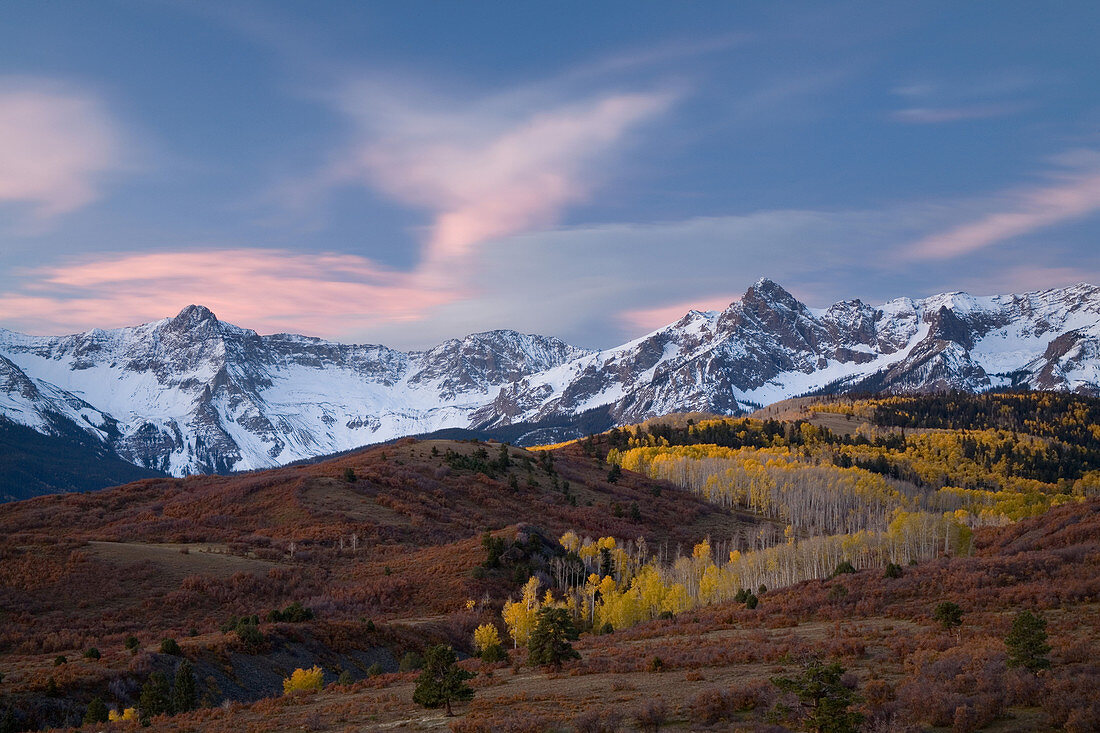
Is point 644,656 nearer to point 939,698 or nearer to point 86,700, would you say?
point 939,698

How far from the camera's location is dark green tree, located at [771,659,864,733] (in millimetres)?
17625

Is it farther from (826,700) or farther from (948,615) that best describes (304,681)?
(948,615)

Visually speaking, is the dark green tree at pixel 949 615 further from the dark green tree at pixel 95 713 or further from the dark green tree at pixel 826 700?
the dark green tree at pixel 95 713

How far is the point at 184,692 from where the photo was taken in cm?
3853

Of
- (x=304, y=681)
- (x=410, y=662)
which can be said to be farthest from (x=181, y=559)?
(x=304, y=681)

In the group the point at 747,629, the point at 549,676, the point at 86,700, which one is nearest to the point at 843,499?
the point at 747,629

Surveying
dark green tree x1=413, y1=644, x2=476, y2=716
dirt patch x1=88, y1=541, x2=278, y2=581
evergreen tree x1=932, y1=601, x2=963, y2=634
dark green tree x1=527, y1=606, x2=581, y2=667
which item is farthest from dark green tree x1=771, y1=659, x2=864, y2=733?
dirt patch x1=88, y1=541, x2=278, y2=581

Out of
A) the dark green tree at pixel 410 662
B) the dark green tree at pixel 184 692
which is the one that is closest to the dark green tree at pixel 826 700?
the dark green tree at pixel 184 692

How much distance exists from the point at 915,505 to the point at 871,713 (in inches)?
6903

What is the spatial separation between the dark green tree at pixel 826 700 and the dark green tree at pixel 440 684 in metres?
14.3

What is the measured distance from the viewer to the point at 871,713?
20391mm

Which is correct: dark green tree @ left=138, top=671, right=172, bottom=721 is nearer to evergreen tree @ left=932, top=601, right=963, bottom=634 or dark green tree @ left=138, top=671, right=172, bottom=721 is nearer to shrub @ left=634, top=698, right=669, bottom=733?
shrub @ left=634, top=698, right=669, bottom=733

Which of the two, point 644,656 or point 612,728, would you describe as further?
point 644,656

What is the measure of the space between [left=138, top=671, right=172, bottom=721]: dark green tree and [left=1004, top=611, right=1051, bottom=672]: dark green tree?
3954 cm
